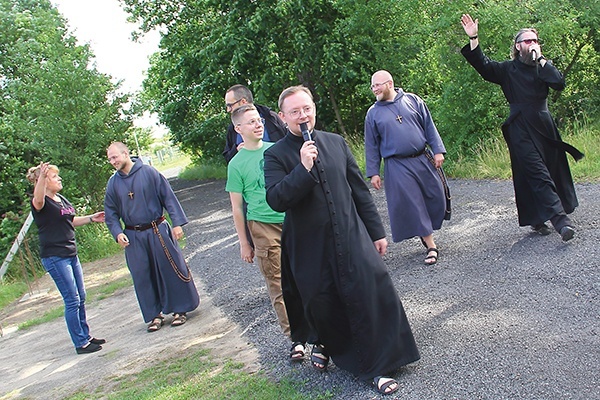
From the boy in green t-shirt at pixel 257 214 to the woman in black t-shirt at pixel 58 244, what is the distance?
263 cm

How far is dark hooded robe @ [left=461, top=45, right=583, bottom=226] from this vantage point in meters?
6.94

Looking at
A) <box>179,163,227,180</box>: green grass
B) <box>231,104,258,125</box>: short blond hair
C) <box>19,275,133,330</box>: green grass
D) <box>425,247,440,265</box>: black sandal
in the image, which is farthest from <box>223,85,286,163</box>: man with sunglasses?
<box>179,163,227,180</box>: green grass

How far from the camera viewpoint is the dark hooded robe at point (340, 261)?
4.39 metres

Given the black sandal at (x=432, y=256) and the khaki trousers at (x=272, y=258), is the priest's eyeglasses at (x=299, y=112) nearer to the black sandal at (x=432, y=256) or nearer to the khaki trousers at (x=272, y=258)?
the khaki trousers at (x=272, y=258)

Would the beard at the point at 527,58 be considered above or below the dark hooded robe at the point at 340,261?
above

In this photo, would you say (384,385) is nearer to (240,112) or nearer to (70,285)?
(240,112)

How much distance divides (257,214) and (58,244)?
110 inches

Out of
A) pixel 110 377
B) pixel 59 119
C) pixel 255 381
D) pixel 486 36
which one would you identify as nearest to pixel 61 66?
pixel 59 119

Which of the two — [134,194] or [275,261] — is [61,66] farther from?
[275,261]

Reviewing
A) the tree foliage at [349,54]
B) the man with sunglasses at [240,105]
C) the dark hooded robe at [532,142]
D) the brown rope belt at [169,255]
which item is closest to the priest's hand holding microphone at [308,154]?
the man with sunglasses at [240,105]

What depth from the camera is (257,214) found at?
5.71 m

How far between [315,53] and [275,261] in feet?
45.9

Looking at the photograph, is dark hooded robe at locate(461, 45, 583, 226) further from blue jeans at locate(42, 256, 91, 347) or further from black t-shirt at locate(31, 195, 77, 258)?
blue jeans at locate(42, 256, 91, 347)

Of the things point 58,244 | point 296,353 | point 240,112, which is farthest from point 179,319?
point 240,112
